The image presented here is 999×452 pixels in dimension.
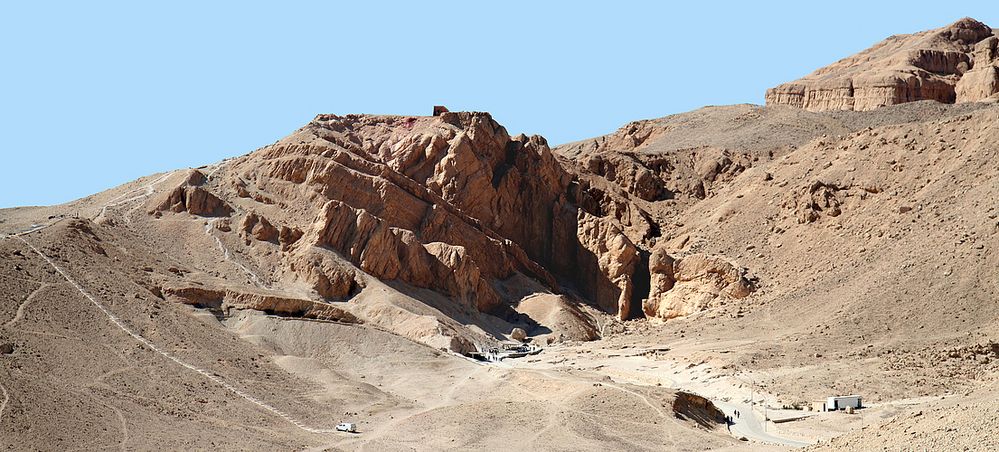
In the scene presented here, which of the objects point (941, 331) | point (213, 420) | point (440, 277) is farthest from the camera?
point (440, 277)

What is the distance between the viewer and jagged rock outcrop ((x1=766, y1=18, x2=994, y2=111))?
115062 mm

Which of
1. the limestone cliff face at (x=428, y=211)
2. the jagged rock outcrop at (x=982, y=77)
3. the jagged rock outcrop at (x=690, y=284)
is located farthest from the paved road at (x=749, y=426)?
the jagged rock outcrop at (x=982, y=77)

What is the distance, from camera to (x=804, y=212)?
7312 cm

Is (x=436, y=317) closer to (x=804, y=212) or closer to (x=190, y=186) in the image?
(x=190, y=186)

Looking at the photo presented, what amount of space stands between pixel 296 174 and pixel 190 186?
6.31m

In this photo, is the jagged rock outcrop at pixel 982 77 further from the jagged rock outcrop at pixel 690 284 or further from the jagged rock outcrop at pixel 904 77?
the jagged rock outcrop at pixel 690 284

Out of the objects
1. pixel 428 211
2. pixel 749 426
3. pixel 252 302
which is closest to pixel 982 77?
pixel 428 211

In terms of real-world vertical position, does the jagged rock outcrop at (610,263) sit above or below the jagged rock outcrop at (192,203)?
below

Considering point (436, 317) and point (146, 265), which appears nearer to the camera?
point (146, 265)

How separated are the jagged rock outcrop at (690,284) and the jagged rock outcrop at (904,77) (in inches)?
1892

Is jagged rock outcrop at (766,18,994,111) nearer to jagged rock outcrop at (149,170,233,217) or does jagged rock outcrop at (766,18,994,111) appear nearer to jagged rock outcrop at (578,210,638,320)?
jagged rock outcrop at (578,210,638,320)

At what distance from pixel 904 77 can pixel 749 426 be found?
76.2 meters

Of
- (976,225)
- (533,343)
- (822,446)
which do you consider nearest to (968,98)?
(976,225)

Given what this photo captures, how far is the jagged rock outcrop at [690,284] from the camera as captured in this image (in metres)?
69.5
